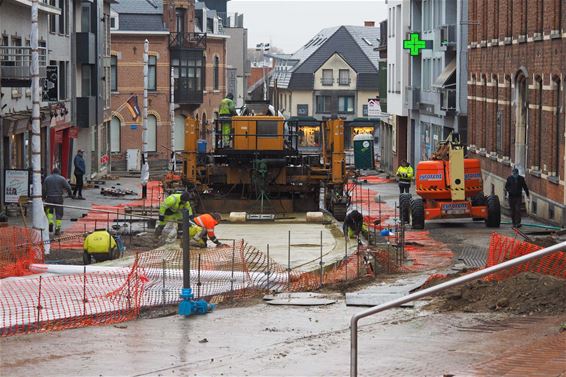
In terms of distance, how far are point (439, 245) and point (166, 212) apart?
232 inches

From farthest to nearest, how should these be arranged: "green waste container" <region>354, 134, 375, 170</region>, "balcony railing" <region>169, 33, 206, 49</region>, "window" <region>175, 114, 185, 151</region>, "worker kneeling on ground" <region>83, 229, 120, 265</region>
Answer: "window" <region>175, 114, 185, 151</region> < "balcony railing" <region>169, 33, 206, 49</region> < "green waste container" <region>354, 134, 375, 170</region> < "worker kneeling on ground" <region>83, 229, 120, 265</region>

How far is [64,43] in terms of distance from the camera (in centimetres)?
4847

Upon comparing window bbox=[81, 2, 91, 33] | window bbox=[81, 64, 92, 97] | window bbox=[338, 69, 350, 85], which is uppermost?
window bbox=[81, 2, 91, 33]

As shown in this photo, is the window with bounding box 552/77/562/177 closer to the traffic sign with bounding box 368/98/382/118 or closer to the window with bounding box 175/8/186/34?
the traffic sign with bounding box 368/98/382/118

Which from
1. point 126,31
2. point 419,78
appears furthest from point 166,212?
point 126,31

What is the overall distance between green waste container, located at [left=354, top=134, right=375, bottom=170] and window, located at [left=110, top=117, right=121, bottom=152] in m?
13.0

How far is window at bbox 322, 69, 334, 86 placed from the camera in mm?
94000

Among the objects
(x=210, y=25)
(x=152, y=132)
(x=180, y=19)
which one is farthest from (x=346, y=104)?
(x=152, y=132)

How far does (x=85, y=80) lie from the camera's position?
176 feet

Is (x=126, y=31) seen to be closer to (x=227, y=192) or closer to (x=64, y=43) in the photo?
(x=64, y=43)

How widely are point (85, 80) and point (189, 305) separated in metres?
37.7

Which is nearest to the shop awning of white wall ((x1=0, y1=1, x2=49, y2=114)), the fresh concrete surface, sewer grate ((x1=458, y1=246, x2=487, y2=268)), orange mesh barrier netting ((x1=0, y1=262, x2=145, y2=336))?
white wall ((x1=0, y1=1, x2=49, y2=114))

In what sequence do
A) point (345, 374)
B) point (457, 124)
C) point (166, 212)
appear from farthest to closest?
point (457, 124)
point (166, 212)
point (345, 374)

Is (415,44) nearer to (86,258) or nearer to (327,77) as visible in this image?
(86,258)
